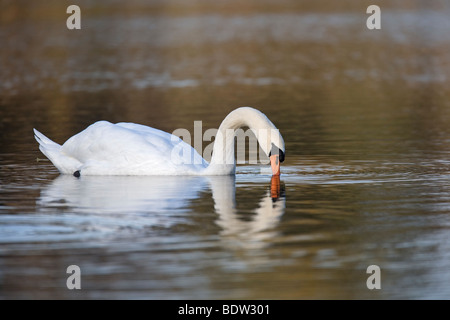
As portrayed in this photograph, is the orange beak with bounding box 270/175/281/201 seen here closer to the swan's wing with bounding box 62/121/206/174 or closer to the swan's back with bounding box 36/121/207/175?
the swan's back with bounding box 36/121/207/175

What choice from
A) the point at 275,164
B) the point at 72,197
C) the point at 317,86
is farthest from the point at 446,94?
the point at 72,197

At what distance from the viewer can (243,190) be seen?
13.6 metres

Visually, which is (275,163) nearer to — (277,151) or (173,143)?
(277,151)

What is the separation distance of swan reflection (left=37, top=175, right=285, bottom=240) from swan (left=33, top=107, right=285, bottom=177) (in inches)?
5.5

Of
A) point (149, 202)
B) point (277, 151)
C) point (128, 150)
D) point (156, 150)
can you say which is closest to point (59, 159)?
point (128, 150)

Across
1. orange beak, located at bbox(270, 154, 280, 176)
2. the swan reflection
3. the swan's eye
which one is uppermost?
the swan's eye

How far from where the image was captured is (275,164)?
14.0 m

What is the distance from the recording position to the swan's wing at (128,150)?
561 inches

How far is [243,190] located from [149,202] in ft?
5.65

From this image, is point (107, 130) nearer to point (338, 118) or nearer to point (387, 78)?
point (338, 118)

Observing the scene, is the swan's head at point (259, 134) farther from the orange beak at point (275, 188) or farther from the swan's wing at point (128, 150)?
the swan's wing at point (128, 150)

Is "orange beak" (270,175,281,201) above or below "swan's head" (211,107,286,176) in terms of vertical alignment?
below

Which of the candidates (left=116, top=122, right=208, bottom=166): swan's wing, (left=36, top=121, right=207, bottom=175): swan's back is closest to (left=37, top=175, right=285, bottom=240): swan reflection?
(left=36, top=121, right=207, bottom=175): swan's back

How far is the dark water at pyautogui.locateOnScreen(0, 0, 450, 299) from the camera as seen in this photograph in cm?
862
